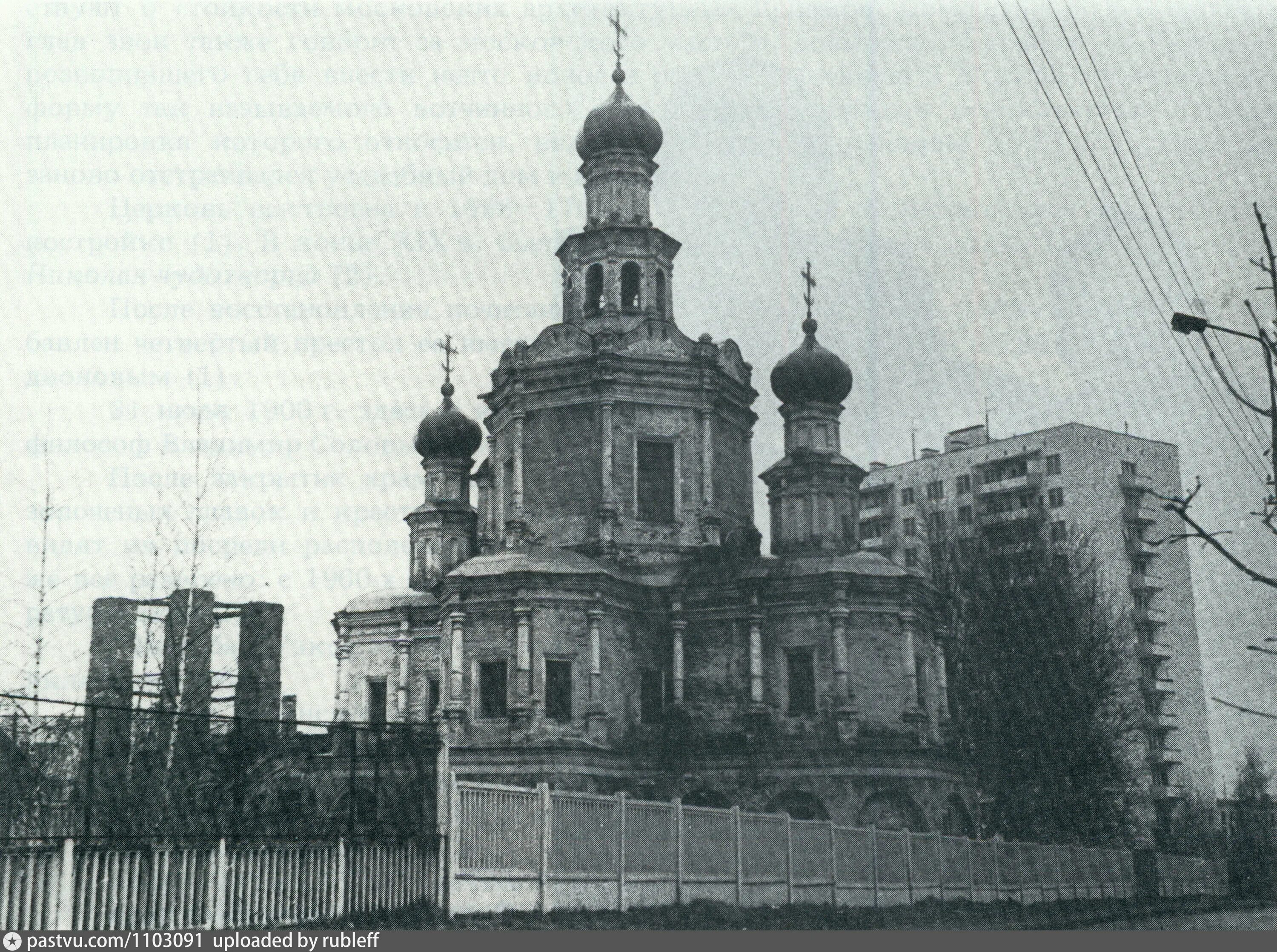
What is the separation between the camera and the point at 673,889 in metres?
18.6

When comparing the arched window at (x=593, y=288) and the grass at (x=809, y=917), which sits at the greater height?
the arched window at (x=593, y=288)

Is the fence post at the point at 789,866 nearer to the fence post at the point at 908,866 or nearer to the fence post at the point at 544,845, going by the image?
the fence post at the point at 908,866

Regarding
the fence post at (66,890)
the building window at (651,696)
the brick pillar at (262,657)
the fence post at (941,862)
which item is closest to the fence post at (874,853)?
the fence post at (941,862)

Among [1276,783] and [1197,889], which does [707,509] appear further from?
[1276,783]

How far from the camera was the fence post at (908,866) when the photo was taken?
24766 millimetres

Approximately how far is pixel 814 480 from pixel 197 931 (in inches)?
1092

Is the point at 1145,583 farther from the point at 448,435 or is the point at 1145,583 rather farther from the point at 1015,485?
the point at 448,435

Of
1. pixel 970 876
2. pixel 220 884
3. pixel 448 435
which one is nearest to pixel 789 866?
pixel 970 876

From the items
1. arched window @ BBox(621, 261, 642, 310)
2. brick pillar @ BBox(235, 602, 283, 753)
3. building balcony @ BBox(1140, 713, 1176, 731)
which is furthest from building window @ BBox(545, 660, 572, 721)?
building balcony @ BBox(1140, 713, 1176, 731)

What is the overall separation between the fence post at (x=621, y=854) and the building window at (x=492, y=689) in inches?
608

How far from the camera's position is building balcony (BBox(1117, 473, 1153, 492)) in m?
64.0

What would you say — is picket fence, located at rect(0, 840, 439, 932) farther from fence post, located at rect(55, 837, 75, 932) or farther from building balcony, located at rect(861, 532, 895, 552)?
building balcony, located at rect(861, 532, 895, 552)

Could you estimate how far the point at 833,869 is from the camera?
2236cm

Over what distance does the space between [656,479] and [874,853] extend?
14163 mm
